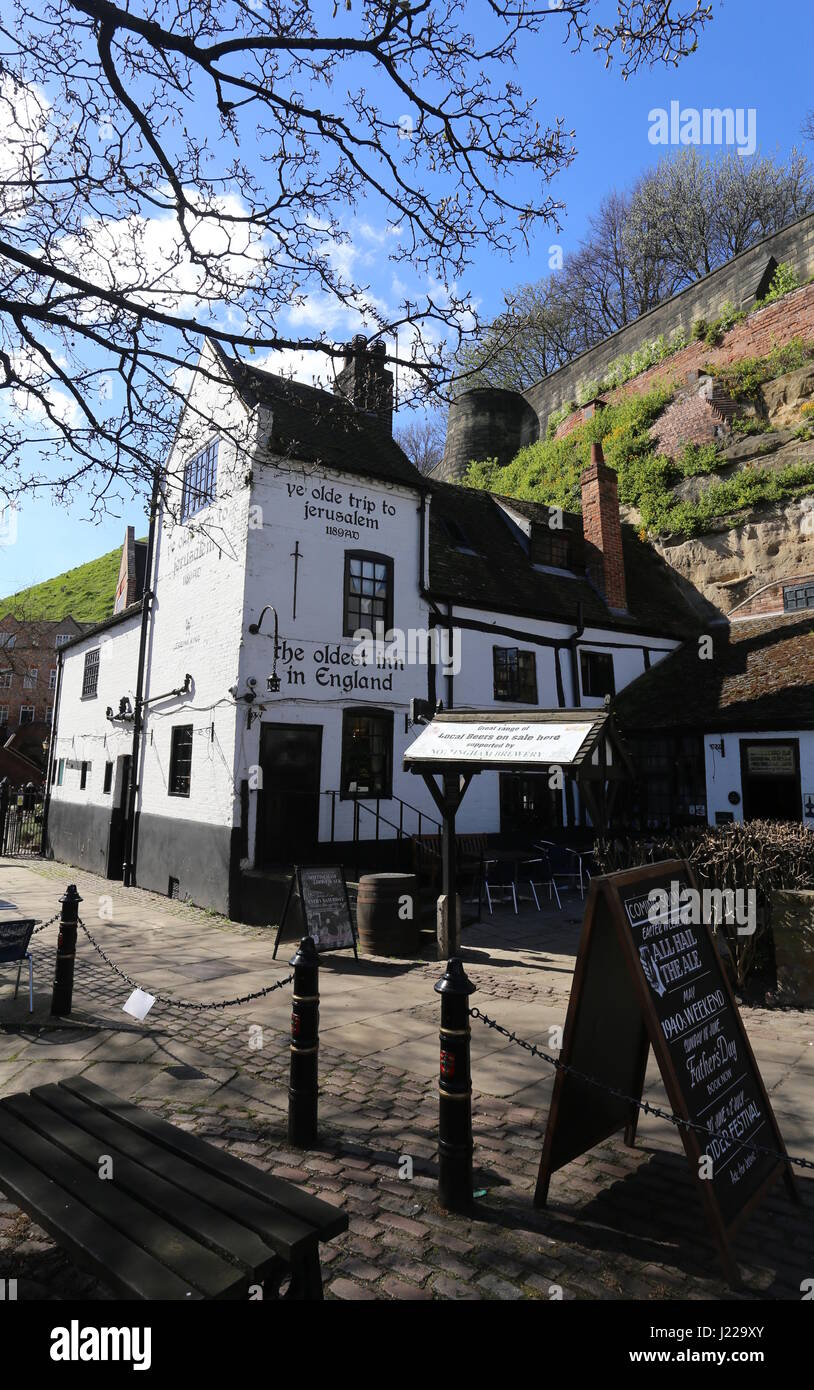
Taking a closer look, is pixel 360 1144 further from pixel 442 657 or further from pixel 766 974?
pixel 442 657

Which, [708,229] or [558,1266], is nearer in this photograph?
[558,1266]

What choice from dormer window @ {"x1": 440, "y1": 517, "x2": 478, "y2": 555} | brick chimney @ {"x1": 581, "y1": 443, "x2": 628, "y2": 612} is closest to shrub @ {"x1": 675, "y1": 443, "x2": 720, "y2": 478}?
brick chimney @ {"x1": 581, "y1": 443, "x2": 628, "y2": 612}

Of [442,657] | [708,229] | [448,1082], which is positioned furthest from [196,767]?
[708,229]

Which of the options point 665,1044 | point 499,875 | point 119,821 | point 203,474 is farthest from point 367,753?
point 665,1044

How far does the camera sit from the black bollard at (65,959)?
6566mm

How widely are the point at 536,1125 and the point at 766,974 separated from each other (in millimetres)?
4246

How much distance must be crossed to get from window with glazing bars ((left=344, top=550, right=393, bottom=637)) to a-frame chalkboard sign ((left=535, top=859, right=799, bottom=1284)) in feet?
34.9

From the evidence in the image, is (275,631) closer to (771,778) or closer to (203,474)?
(203,474)

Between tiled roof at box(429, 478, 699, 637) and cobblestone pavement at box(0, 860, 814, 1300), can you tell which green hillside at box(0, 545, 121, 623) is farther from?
cobblestone pavement at box(0, 860, 814, 1300)

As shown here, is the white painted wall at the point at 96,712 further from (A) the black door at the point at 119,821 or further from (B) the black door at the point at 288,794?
(B) the black door at the point at 288,794

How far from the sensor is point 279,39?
4.96 meters

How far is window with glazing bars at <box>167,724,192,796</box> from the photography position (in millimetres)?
14594

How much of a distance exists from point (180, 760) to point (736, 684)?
12785 mm

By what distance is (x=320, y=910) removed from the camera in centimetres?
934
